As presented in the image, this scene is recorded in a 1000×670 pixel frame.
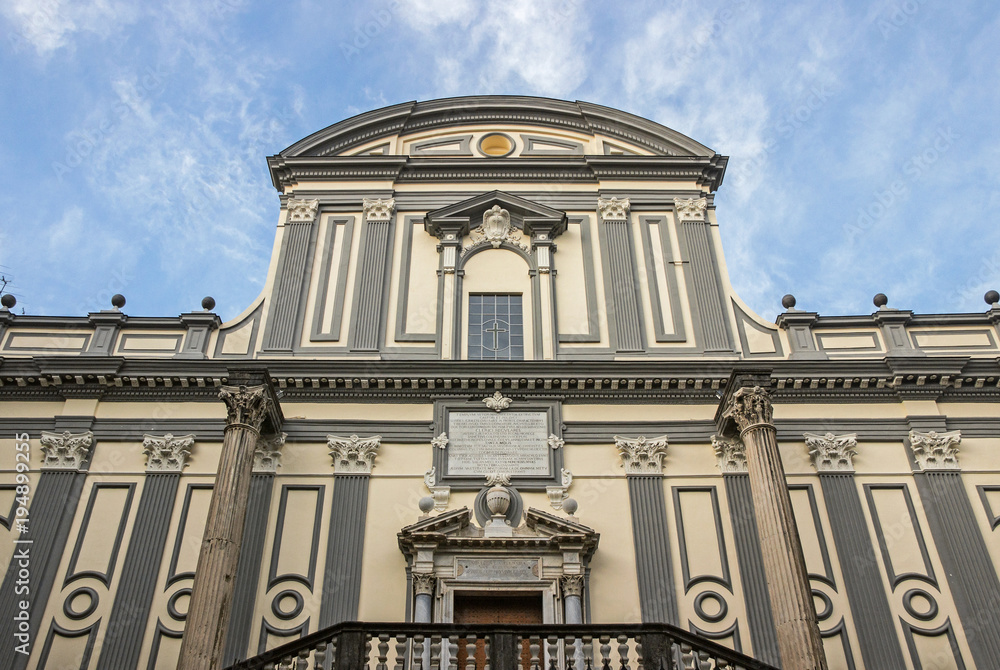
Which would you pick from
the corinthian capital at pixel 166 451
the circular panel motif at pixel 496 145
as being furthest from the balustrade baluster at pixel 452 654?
the circular panel motif at pixel 496 145

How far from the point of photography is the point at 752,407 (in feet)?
49.9

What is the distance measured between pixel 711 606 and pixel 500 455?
15.3 feet

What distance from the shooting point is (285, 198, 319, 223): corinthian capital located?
20.4 meters

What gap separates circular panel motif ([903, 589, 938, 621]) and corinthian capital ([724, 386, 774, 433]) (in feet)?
12.4

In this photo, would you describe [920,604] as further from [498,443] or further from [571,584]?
[498,443]

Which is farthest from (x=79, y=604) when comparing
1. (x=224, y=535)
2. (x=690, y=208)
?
(x=690, y=208)

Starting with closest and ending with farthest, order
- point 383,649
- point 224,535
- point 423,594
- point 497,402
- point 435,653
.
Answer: point 383,649
point 435,653
point 224,535
point 423,594
point 497,402

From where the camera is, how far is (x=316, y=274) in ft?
64.2

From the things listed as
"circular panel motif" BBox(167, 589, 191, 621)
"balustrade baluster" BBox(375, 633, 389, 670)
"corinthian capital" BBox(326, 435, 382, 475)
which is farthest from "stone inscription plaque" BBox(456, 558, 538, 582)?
"circular panel motif" BBox(167, 589, 191, 621)

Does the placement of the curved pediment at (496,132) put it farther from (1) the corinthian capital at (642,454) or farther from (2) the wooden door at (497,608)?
(2) the wooden door at (497,608)

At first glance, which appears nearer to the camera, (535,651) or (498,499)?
(535,651)

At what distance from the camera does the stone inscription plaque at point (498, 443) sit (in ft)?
54.3

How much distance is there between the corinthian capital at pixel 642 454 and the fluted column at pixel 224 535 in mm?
6703

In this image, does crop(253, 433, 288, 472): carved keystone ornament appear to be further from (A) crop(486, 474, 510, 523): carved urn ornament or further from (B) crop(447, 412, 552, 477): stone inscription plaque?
(A) crop(486, 474, 510, 523): carved urn ornament
